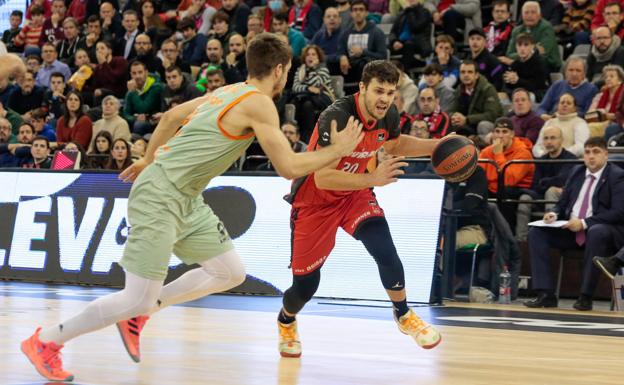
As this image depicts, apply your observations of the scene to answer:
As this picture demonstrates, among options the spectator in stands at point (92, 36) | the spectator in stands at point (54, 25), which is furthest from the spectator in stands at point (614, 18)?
the spectator in stands at point (54, 25)

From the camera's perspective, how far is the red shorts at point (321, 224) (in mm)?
6887

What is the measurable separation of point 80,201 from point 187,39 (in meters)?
6.71

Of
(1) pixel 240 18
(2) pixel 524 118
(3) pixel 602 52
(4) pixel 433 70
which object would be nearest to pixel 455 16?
(4) pixel 433 70

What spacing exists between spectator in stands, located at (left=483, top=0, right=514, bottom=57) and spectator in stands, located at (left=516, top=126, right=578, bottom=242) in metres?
3.35

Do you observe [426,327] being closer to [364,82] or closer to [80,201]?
[364,82]

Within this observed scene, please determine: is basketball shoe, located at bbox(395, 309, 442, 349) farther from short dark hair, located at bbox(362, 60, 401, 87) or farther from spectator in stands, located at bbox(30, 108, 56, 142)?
spectator in stands, located at bbox(30, 108, 56, 142)

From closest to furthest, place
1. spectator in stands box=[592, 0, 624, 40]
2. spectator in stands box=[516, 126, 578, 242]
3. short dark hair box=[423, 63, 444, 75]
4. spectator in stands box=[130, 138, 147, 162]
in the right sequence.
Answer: spectator in stands box=[516, 126, 578, 242] → spectator in stands box=[592, 0, 624, 40] → short dark hair box=[423, 63, 444, 75] → spectator in stands box=[130, 138, 147, 162]

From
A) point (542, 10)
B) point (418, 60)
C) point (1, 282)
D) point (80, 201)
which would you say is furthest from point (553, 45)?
point (1, 282)

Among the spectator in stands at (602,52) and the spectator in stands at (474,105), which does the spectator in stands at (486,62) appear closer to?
the spectator in stands at (474,105)

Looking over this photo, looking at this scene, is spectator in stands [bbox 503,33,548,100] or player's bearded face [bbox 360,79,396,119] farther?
spectator in stands [bbox 503,33,548,100]

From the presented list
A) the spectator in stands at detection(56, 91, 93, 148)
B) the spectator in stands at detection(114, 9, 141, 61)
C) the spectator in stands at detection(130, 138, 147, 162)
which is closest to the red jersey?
the spectator in stands at detection(130, 138, 147, 162)

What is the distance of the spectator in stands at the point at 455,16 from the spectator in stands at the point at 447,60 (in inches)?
50.8

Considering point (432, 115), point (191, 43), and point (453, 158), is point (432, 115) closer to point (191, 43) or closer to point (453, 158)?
point (191, 43)

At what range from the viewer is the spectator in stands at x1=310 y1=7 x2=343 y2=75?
16141 millimetres
